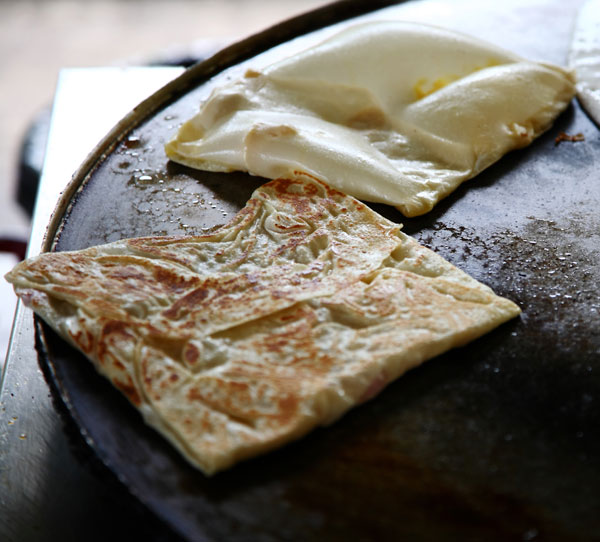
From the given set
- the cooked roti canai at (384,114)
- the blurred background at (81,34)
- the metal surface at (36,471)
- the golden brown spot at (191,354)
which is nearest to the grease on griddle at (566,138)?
the cooked roti canai at (384,114)

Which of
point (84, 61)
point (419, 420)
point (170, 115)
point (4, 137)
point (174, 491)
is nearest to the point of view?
point (174, 491)

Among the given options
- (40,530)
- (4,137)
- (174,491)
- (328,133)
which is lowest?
(4,137)

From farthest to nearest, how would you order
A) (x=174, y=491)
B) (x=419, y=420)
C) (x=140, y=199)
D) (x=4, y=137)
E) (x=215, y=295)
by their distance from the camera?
(x=4, y=137) < (x=140, y=199) < (x=215, y=295) < (x=419, y=420) < (x=174, y=491)

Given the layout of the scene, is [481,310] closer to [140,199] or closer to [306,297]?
[306,297]

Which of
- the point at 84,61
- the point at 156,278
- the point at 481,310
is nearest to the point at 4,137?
the point at 84,61

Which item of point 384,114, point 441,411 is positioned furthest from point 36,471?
point 384,114

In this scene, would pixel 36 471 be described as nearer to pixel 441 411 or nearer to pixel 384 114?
pixel 441 411
